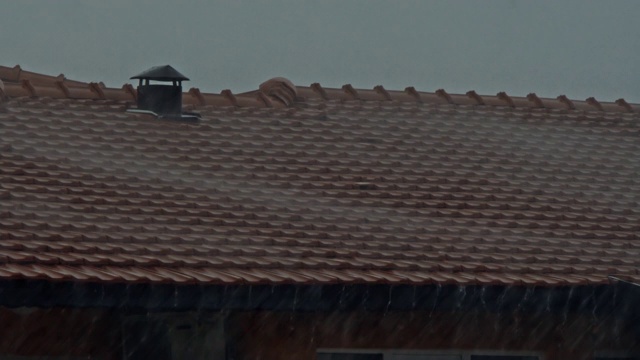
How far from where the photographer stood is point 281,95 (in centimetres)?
1423

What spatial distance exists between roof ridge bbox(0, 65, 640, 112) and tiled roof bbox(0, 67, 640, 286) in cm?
3

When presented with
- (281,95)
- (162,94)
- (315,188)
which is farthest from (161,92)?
(315,188)

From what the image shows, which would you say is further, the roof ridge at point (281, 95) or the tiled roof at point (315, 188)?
the roof ridge at point (281, 95)

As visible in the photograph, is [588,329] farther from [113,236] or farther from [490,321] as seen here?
[113,236]

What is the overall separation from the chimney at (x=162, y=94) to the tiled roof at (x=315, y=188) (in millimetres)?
196

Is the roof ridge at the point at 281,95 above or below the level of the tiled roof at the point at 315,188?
above

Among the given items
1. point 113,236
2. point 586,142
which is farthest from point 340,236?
point 586,142

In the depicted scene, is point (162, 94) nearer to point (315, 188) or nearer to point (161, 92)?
point (161, 92)

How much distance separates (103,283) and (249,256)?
59.3 inches

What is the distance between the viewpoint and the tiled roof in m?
9.44

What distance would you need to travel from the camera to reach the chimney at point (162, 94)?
43.5ft

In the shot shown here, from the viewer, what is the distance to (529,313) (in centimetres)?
1012

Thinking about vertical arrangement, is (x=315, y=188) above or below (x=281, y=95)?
below

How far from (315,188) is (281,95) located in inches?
110
